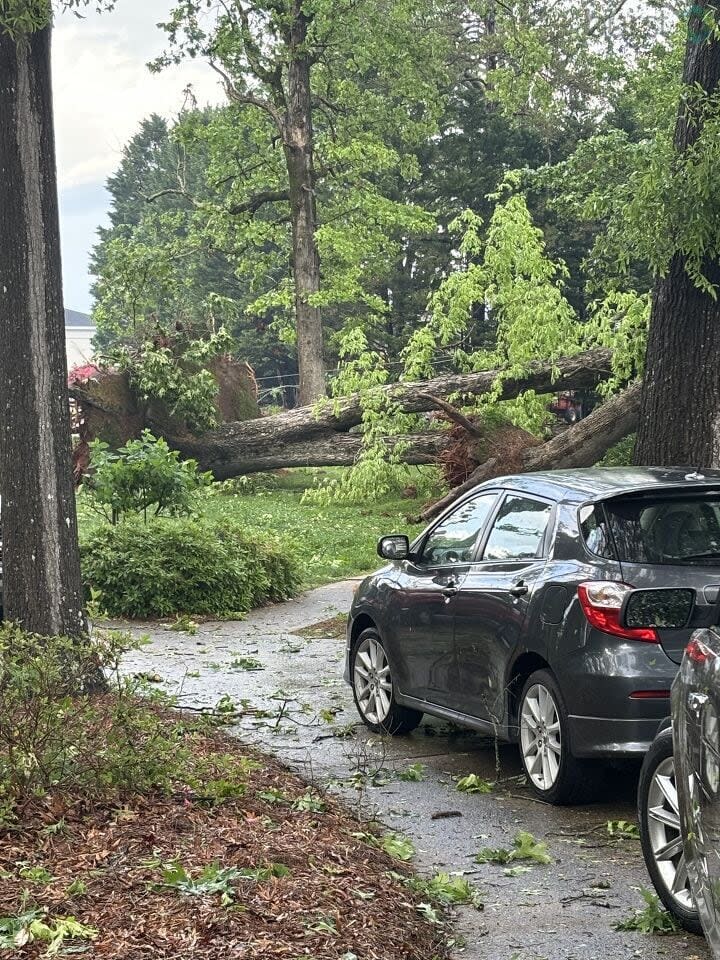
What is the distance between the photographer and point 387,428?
24969 mm

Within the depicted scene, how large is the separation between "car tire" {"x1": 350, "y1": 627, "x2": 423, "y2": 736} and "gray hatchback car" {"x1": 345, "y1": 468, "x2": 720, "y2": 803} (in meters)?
0.23

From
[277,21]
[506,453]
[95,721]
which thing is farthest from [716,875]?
[277,21]

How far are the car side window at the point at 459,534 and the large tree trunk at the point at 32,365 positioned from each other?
227cm

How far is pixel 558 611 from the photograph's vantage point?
734cm

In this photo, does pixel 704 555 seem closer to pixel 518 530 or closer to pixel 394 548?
pixel 518 530

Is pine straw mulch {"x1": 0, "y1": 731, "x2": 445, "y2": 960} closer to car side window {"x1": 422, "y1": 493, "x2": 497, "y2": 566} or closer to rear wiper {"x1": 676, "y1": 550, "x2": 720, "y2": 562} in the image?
rear wiper {"x1": 676, "y1": 550, "x2": 720, "y2": 562}

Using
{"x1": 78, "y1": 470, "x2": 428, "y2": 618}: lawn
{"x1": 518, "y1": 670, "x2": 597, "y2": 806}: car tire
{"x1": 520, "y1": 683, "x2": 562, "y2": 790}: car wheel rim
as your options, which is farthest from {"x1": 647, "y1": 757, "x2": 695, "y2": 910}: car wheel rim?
{"x1": 78, "y1": 470, "x2": 428, "y2": 618}: lawn

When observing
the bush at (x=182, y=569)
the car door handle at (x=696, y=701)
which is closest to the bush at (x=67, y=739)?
the car door handle at (x=696, y=701)

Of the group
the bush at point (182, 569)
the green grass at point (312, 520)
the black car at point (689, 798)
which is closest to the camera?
the black car at point (689, 798)

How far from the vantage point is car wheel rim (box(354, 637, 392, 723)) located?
31.4 ft

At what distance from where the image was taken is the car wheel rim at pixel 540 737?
743 cm

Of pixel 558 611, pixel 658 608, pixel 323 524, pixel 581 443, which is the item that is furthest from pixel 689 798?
pixel 323 524

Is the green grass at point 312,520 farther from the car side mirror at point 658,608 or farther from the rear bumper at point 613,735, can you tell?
the car side mirror at point 658,608

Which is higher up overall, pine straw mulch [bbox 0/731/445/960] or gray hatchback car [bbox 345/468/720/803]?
gray hatchback car [bbox 345/468/720/803]
